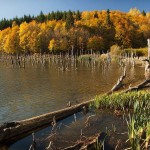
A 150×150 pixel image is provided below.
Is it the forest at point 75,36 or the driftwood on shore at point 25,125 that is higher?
the forest at point 75,36

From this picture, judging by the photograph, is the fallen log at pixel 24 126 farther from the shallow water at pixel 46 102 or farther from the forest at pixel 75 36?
the forest at pixel 75 36

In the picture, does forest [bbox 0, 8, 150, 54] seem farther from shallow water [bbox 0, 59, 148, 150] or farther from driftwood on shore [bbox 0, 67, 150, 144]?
driftwood on shore [bbox 0, 67, 150, 144]

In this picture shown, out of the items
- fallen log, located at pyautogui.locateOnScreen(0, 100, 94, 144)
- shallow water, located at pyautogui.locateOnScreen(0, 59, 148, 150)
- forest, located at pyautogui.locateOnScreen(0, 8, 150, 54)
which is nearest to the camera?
fallen log, located at pyautogui.locateOnScreen(0, 100, 94, 144)

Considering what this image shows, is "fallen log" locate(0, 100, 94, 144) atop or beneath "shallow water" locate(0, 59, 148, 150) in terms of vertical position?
atop

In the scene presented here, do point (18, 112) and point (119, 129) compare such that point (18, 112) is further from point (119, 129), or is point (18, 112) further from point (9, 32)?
point (9, 32)

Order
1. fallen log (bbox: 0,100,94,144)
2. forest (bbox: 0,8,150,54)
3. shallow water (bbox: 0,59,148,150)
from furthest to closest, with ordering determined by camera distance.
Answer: forest (bbox: 0,8,150,54) < shallow water (bbox: 0,59,148,150) < fallen log (bbox: 0,100,94,144)

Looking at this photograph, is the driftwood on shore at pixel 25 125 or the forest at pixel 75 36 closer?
the driftwood on shore at pixel 25 125

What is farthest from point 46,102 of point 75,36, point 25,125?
point 75,36

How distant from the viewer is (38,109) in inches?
1051

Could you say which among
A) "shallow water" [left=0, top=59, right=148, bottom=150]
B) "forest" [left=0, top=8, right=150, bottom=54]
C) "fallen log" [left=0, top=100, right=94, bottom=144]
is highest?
"forest" [left=0, top=8, right=150, bottom=54]

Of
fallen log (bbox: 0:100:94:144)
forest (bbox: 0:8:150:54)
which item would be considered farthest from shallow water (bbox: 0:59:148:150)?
forest (bbox: 0:8:150:54)

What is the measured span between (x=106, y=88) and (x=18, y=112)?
15.0 m

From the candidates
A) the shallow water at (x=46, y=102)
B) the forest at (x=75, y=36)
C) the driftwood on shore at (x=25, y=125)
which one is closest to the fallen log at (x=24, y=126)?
the driftwood on shore at (x=25, y=125)

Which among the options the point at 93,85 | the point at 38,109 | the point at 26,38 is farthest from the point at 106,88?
the point at 26,38
